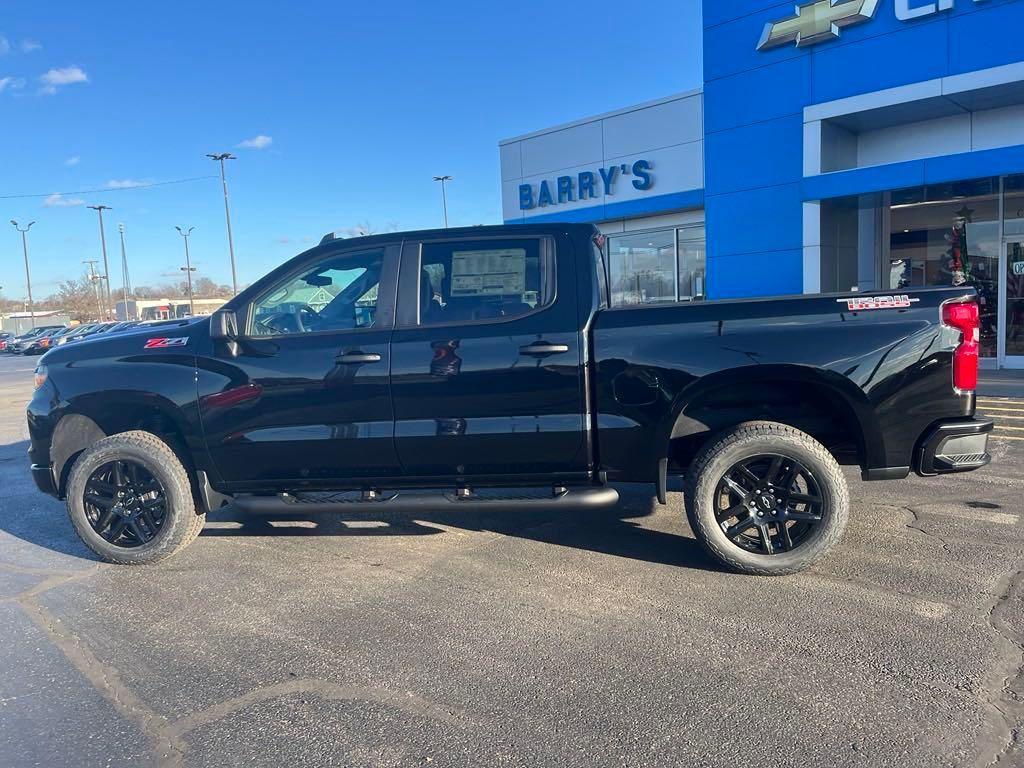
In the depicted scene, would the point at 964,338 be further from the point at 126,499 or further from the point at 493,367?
the point at 126,499

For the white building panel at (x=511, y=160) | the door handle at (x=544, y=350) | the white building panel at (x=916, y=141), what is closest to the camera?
the door handle at (x=544, y=350)

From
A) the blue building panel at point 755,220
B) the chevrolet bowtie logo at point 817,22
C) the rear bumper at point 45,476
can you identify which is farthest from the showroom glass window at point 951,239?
the rear bumper at point 45,476

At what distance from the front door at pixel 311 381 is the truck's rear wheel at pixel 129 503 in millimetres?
353

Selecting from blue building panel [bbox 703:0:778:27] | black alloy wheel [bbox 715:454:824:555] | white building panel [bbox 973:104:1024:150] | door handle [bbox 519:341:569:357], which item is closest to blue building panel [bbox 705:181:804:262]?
white building panel [bbox 973:104:1024:150]

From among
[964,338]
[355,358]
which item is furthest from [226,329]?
[964,338]

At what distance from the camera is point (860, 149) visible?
44.3 feet

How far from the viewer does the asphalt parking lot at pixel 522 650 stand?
9.08 ft

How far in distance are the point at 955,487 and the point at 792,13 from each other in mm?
9905

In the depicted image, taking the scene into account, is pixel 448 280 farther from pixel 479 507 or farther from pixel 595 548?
pixel 595 548

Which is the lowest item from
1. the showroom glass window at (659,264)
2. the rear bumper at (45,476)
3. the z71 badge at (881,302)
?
the rear bumper at (45,476)

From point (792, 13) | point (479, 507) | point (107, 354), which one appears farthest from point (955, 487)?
point (792, 13)

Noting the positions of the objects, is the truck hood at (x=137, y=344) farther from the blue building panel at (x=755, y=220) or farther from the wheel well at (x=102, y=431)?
the blue building panel at (x=755, y=220)

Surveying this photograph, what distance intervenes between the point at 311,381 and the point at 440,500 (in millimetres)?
1025

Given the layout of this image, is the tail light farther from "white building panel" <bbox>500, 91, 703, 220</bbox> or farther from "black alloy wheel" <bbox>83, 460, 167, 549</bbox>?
"white building panel" <bbox>500, 91, 703, 220</bbox>
